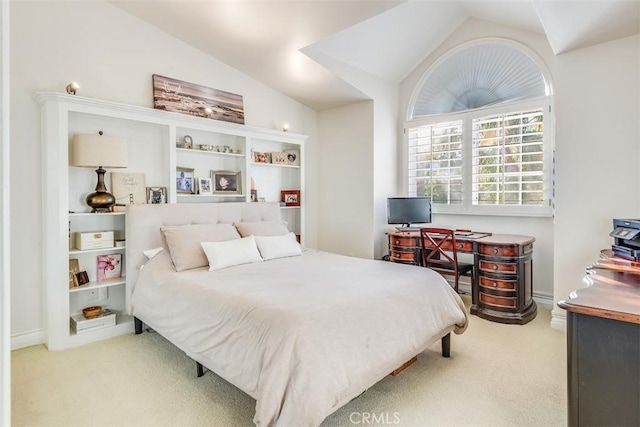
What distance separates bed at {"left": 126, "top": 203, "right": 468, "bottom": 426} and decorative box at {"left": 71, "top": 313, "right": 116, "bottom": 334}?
0.24 metres

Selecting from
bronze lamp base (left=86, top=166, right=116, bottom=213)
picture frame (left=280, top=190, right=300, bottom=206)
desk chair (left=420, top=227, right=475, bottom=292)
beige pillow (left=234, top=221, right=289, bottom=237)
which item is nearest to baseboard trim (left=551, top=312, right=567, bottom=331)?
desk chair (left=420, top=227, right=475, bottom=292)

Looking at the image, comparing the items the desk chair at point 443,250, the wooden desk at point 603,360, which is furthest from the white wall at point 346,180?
the wooden desk at point 603,360

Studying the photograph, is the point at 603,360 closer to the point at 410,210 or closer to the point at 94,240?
the point at 410,210

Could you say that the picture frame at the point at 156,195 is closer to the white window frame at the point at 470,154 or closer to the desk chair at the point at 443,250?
the desk chair at the point at 443,250

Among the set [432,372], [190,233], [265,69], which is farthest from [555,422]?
[265,69]

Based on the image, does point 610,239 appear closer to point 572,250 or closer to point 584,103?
point 572,250

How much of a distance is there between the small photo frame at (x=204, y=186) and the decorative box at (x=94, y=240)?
985mm

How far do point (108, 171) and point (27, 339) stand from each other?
5.01 feet

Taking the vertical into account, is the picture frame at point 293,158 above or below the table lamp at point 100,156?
above

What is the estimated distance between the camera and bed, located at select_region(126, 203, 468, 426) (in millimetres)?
1588

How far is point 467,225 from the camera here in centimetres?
434

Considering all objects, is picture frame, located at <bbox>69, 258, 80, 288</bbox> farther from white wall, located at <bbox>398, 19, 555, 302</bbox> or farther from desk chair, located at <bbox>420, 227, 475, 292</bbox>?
white wall, located at <bbox>398, 19, 555, 302</bbox>

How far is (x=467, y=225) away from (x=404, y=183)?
39.5 inches

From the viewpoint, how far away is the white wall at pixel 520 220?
378 centimetres
